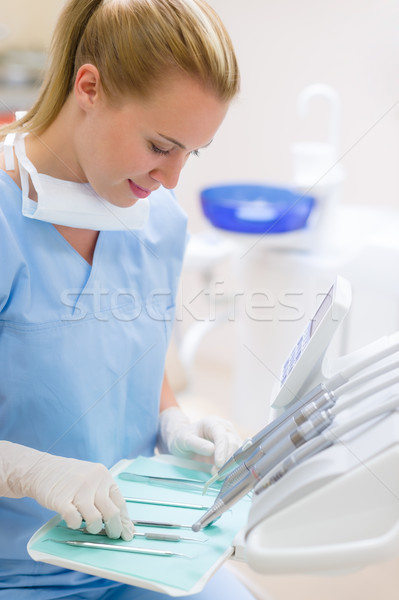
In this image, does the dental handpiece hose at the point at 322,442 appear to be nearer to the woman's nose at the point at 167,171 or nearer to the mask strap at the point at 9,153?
the woman's nose at the point at 167,171

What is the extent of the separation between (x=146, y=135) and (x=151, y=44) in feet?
0.37

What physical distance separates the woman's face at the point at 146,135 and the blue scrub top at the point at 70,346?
4.6 inches

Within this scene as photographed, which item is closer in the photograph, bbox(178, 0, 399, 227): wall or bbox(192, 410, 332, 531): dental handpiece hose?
bbox(192, 410, 332, 531): dental handpiece hose

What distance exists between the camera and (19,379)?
0.94 m

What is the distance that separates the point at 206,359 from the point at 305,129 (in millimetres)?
1152

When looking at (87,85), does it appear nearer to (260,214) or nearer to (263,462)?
(263,462)

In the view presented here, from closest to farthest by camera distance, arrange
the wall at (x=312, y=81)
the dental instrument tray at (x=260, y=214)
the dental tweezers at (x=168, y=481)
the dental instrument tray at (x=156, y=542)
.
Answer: the dental instrument tray at (x=156, y=542) < the dental tweezers at (x=168, y=481) < the dental instrument tray at (x=260, y=214) < the wall at (x=312, y=81)

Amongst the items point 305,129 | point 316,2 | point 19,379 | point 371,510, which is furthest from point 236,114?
point 371,510

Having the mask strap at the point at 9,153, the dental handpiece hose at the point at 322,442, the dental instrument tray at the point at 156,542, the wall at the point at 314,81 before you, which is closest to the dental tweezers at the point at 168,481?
the dental instrument tray at the point at 156,542

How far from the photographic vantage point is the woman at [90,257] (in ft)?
2.86

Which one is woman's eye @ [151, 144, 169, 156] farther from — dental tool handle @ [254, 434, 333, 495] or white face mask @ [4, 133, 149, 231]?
dental tool handle @ [254, 434, 333, 495]

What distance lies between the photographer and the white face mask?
95cm

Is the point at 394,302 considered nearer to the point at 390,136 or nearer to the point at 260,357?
the point at 260,357

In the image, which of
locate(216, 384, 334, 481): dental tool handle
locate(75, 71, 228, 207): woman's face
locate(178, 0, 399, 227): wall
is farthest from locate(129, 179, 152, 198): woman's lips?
locate(178, 0, 399, 227): wall
